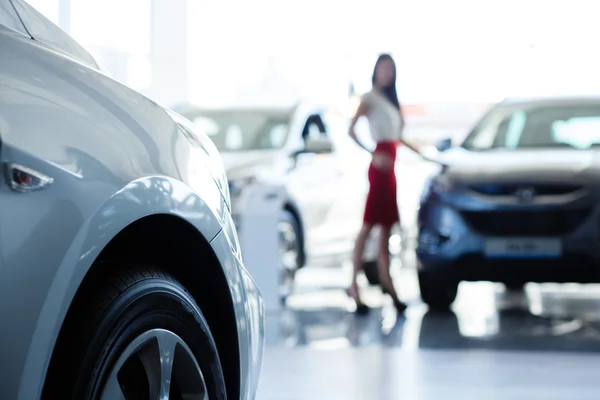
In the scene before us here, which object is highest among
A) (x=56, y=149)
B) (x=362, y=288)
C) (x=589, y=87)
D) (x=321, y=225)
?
(x=56, y=149)

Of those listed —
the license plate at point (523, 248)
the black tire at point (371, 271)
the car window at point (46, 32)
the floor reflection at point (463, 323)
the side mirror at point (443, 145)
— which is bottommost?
the black tire at point (371, 271)

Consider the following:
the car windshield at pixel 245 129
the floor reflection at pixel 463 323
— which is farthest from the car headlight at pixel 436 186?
the car windshield at pixel 245 129

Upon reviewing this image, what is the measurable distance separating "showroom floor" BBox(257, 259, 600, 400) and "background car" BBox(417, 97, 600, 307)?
1.13ft

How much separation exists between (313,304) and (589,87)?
8.25 ft

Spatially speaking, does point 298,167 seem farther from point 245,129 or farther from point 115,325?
point 115,325

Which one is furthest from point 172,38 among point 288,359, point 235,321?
point 235,321

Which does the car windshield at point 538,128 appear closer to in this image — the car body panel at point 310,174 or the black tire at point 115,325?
the car body panel at point 310,174

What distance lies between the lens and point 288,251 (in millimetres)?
7668

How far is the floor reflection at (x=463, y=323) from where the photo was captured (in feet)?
19.6

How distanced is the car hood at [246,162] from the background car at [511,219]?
4.73 ft

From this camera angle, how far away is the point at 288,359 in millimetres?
5555

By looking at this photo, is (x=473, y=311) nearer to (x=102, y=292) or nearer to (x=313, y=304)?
(x=313, y=304)

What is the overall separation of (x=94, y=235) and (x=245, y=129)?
6.83 m

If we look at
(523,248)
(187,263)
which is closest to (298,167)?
(523,248)
